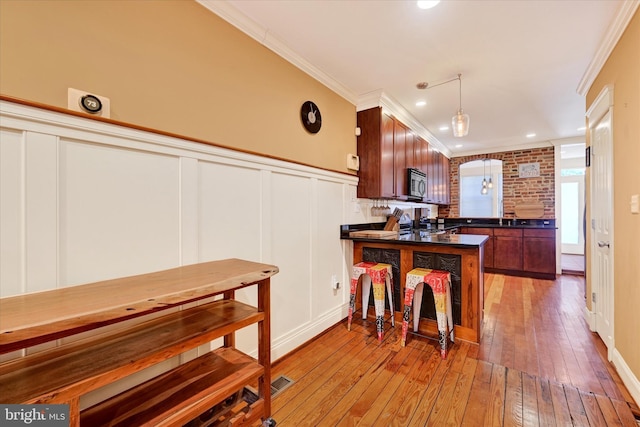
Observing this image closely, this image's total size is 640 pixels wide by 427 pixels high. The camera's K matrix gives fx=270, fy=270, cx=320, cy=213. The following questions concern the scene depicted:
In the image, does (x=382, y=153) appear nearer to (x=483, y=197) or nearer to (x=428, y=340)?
(x=428, y=340)

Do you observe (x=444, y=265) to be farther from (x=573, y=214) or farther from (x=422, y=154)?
(x=573, y=214)

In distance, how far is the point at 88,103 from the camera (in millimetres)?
1211

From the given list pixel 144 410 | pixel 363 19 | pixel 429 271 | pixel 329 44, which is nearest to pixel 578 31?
pixel 363 19

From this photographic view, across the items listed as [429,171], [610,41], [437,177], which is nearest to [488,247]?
[437,177]

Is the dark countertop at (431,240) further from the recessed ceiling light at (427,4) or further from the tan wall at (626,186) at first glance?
the recessed ceiling light at (427,4)

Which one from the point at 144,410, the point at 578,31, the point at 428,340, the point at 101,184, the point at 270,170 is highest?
the point at 578,31

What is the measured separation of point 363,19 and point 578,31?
5.34ft

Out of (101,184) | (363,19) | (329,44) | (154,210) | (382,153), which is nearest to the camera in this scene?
(101,184)

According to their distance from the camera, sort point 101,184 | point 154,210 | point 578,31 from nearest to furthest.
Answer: point 101,184, point 154,210, point 578,31

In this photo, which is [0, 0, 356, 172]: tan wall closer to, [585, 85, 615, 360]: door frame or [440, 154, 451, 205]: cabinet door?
[585, 85, 615, 360]: door frame

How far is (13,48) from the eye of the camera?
41.0 inches

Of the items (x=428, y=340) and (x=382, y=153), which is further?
(x=382, y=153)

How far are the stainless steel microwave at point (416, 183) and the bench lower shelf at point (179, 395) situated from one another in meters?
2.99

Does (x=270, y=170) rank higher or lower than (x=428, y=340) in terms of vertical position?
higher
